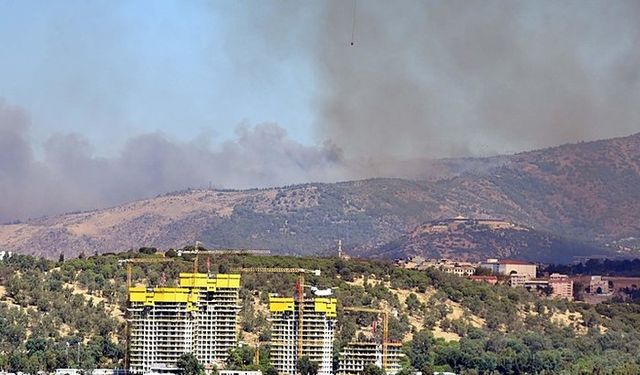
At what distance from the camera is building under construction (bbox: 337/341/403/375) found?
6562cm

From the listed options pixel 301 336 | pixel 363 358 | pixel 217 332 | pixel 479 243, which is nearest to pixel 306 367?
pixel 301 336

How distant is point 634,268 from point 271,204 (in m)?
39.9

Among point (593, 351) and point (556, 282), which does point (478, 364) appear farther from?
point (556, 282)

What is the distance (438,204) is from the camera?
14750 cm

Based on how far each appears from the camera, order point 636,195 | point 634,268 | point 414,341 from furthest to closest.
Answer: point 636,195 → point 634,268 → point 414,341

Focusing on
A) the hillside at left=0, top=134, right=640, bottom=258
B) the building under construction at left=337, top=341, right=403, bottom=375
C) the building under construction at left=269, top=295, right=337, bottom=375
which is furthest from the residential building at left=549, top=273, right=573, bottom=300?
the building under construction at left=269, top=295, right=337, bottom=375

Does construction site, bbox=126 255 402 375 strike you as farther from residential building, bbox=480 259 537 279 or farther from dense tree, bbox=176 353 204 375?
residential building, bbox=480 259 537 279

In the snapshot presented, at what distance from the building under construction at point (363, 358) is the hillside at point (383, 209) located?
6954 cm

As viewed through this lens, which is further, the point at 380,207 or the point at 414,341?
the point at 380,207

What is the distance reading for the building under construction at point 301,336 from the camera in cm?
6525

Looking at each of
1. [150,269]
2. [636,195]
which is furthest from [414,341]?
[636,195]

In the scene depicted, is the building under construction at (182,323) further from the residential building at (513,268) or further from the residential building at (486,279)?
the residential building at (513,268)

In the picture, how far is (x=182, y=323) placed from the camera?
6544 centimetres

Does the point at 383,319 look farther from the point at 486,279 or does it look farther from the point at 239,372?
the point at 486,279
